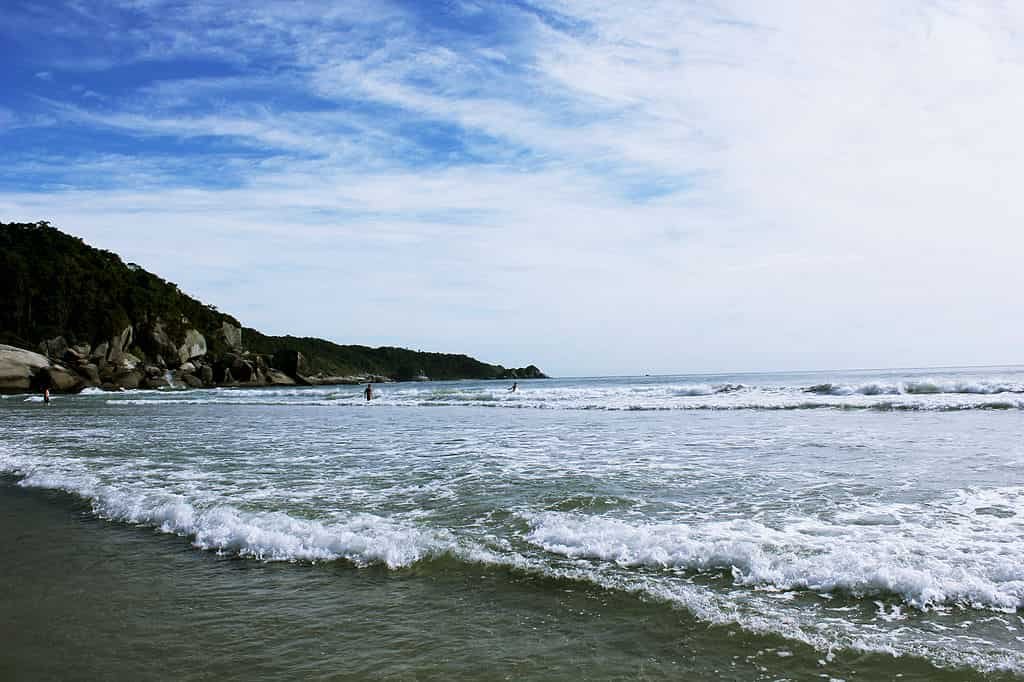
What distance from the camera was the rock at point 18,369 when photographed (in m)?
50.5

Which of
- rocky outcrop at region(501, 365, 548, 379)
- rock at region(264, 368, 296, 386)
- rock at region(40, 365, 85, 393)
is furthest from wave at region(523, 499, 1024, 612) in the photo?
rocky outcrop at region(501, 365, 548, 379)

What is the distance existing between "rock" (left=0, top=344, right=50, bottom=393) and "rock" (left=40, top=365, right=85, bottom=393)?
0.93 m

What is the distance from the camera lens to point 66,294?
72938 millimetres

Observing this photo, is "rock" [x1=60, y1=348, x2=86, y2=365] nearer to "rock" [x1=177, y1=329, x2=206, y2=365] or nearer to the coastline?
"rock" [x1=177, y1=329, x2=206, y2=365]

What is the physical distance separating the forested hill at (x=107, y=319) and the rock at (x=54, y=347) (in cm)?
9

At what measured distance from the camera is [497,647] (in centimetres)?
408

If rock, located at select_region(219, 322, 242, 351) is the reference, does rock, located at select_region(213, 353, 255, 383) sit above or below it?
below

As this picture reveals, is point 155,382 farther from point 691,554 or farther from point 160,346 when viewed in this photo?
point 691,554

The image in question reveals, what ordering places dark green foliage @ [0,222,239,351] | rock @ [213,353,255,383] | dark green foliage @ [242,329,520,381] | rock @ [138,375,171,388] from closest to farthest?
rock @ [138,375,171,388] < dark green foliage @ [0,222,239,351] < rock @ [213,353,255,383] < dark green foliage @ [242,329,520,381]

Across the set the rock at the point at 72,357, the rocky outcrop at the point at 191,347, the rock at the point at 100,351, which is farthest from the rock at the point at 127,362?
the rocky outcrop at the point at 191,347

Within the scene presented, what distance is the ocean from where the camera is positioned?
3.95 meters

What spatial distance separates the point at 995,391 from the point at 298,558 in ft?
115

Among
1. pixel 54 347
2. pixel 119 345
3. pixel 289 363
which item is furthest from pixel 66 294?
pixel 289 363

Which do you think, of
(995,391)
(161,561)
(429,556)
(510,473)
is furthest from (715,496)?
(995,391)
